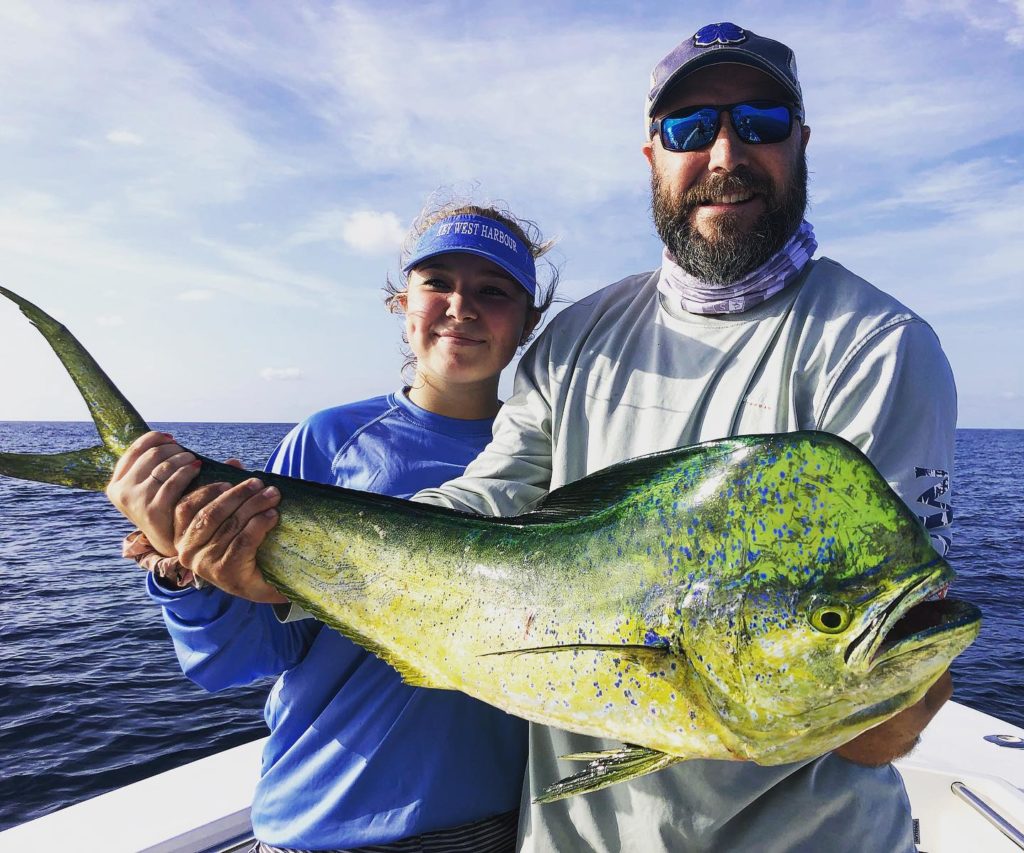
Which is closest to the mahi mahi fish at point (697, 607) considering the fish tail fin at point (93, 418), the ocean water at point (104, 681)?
the fish tail fin at point (93, 418)

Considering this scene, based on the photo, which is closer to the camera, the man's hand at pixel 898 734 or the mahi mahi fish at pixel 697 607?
the mahi mahi fish at pixel 697 607

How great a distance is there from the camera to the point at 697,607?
142cm

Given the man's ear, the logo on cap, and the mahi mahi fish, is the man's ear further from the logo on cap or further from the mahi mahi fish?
the mahi mahi fish

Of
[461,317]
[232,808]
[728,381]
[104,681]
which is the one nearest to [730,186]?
[728,381]

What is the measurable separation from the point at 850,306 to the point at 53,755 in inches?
367

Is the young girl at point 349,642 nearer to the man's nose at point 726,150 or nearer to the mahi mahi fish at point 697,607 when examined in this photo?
the mahi mahi fish at point 697,607

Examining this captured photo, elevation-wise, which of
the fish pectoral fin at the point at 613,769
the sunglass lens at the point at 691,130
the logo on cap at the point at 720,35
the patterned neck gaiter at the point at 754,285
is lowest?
the fish pectoral fin at the point at 613,769

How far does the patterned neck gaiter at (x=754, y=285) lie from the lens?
2.15m

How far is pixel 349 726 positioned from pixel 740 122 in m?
2.22

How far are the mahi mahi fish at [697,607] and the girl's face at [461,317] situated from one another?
1132mm

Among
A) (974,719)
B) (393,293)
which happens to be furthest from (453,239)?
(974,719)

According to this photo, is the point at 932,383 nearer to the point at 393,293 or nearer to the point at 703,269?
the point at 703,269

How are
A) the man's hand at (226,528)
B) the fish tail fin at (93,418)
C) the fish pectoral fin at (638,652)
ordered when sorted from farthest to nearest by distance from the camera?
the fish tail fin at (93,418) < the man's hand at (226,528) < the fish pectoral fin at (638,652)

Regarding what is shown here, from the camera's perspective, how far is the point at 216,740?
8758mm
